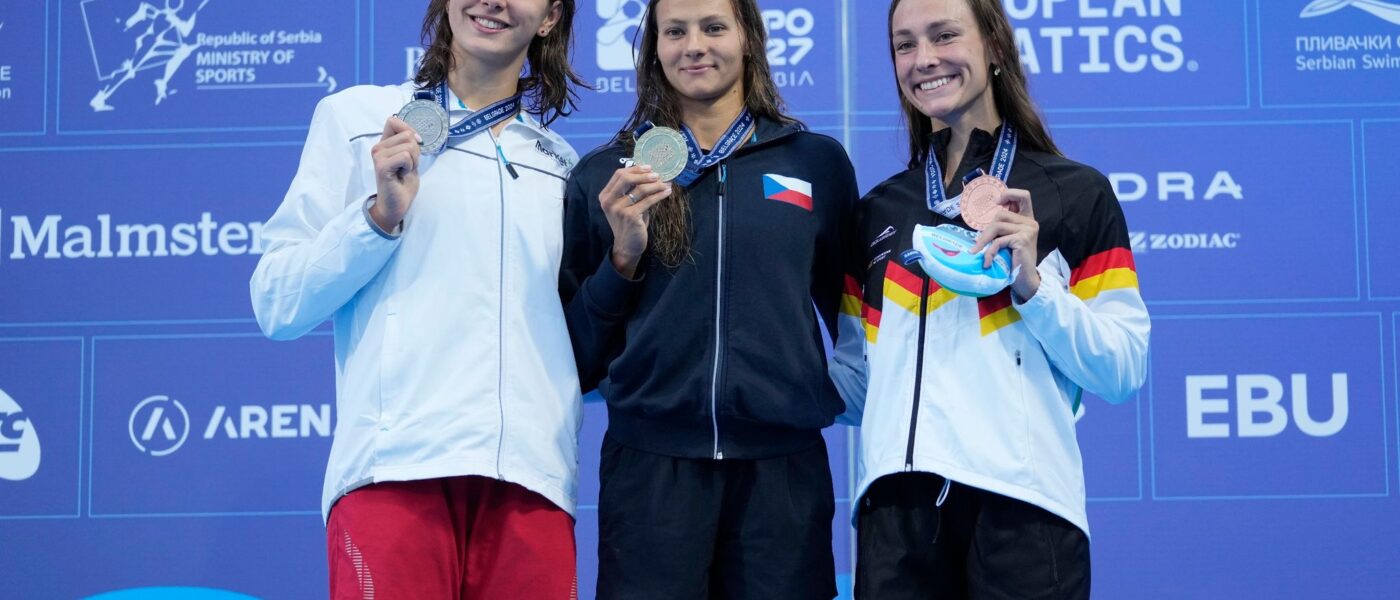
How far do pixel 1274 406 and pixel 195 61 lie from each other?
338 centimetres

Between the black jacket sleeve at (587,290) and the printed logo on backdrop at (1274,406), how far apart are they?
206 cm

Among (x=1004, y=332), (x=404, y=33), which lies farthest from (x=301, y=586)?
(x=1004, y=332)

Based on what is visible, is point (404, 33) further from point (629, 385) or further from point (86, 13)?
point (629, 385)

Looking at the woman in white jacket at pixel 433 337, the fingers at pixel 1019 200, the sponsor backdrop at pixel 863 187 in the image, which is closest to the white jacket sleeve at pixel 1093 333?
the fingers at pixel 1019 200

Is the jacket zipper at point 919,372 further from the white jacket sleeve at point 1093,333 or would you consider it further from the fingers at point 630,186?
the fingers at point 630,186

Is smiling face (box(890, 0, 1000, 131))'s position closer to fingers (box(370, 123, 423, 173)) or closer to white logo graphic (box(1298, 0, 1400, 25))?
fingers (box(370, 123, 423, 173))

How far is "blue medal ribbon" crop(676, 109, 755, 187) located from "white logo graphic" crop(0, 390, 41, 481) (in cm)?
256

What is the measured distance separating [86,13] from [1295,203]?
3684 millimetres

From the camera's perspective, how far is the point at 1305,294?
11.8 ft

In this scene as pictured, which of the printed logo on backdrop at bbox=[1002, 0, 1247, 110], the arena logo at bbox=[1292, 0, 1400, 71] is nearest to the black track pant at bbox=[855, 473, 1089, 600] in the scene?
the printed logo on backdrop at bbox=[1002, 0, 1247, 110]

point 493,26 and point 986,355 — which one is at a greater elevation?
point 493,26

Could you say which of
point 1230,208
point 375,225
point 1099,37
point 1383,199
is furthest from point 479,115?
point 1383,199

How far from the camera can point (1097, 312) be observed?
202cm

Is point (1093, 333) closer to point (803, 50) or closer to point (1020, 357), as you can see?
point (1020, 357)
